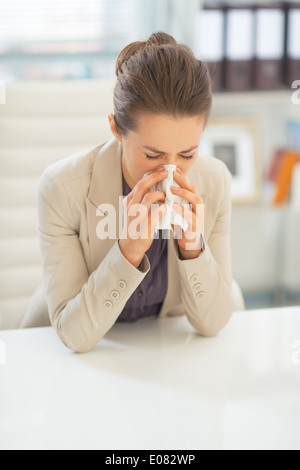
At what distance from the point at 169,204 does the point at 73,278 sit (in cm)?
25

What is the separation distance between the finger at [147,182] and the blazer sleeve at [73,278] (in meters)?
0.10

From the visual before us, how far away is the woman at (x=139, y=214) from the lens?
1033 mm

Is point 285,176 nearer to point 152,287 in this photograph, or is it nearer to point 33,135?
point 33,135

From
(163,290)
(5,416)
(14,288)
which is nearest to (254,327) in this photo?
(163,290)

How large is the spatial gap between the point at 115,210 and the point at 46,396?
1.30ft

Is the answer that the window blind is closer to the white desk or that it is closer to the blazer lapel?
the blazer lapel

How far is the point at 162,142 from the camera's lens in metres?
1.04

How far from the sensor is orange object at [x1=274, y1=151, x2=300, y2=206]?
2641 millimetres

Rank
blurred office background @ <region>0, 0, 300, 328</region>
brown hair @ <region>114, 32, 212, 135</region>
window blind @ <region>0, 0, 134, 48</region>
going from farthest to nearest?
window blind @ <region>0, 0, 134, 48</region> < blurred office background @ <region>0, 0, 300, 328</region> < brown hair @ <region>114, 32, 212, 135</region>

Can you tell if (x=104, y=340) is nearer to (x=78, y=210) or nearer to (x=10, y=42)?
(x=78, y=210)
